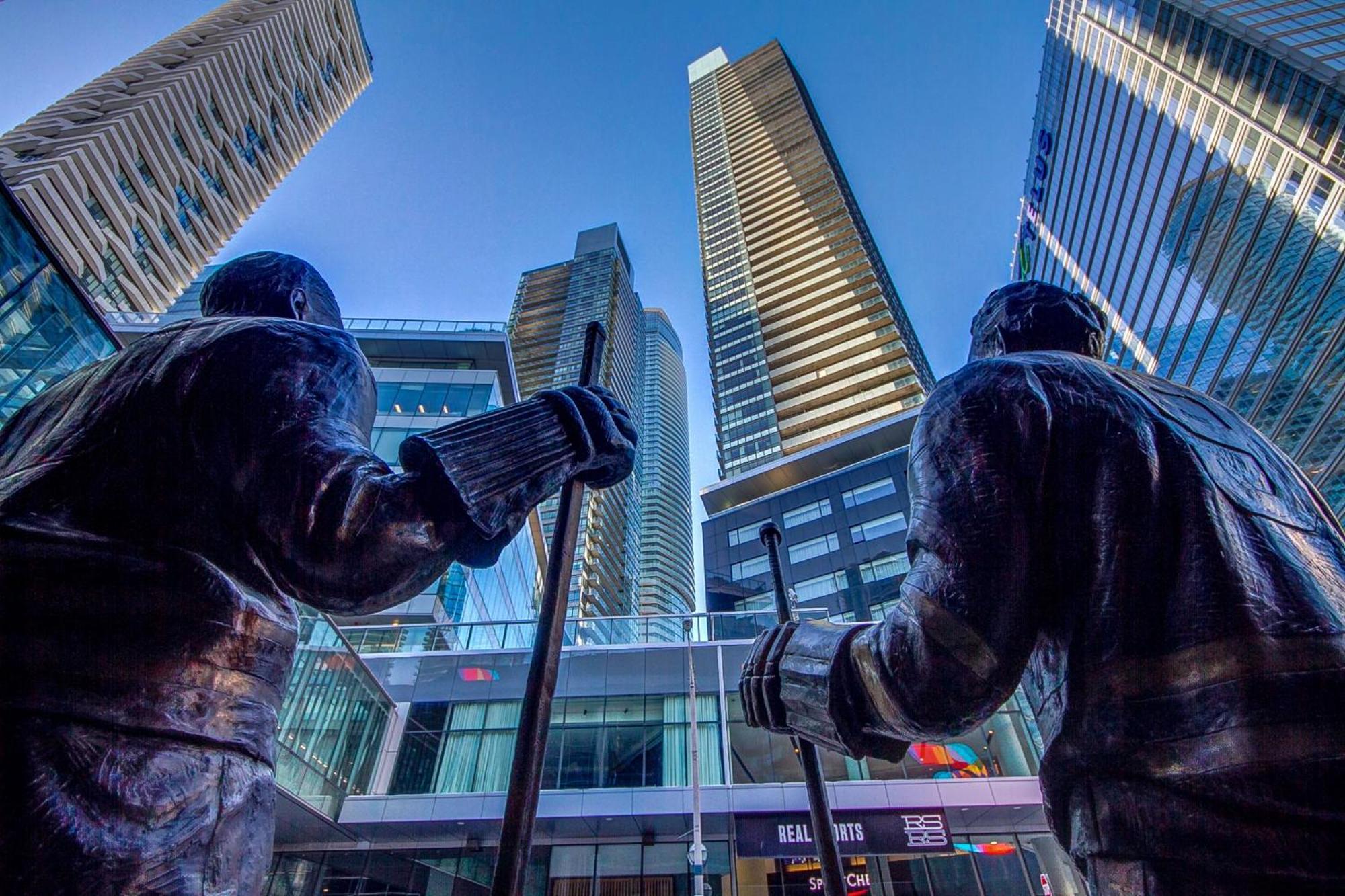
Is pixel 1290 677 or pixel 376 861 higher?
pixel 376 861

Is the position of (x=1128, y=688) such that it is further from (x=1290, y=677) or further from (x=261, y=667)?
(x=261, y=667)

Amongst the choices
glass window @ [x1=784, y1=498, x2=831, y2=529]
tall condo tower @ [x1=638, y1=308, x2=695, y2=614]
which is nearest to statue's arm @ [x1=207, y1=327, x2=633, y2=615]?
glass window @ [x1=784, y1=498, x2=831, y2=529]

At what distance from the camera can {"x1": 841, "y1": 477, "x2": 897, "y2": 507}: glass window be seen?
1609 inches

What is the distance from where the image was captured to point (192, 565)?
1303 mm

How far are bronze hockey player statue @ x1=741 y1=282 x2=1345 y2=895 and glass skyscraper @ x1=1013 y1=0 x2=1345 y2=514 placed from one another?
120 feet

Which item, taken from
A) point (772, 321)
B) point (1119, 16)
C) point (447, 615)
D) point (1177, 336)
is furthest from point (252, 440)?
point (772, 321)

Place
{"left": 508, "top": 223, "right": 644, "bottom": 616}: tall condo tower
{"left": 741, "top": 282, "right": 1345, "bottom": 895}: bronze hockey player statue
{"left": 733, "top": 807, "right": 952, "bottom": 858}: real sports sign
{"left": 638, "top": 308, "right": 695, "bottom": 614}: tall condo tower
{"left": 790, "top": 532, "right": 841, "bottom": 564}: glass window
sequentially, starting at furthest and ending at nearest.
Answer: {"left": 638, "top": 308, "right": 695, "bottom": 614}: tall condo tower → {"left": 508, "top": 223, "right": 644, "bottom": 616}: tall condo tower → {"left": 790, "top": 532, "right": 841, "bottom": 564}: glass window → {"left": 733, "top": 807, "right": 952, "bottom": 858}: real sports sign → {"left": 741, "top": 282, "right": 1345, "bottom": 895}: bronze hockey player statue

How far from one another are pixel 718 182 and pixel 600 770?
312ft

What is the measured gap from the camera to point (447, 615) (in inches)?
942

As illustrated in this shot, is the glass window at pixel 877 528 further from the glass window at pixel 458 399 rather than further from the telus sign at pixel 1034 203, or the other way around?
the telus sign at pixel 1034 203

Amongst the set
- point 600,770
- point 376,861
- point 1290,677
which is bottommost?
→ point 1290,677

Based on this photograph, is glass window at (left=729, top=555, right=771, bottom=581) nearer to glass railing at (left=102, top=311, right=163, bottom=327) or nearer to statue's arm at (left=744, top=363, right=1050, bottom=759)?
glass railing at (left=102, top=311, right=163, bottom=327)

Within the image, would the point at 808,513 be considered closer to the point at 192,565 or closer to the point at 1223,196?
the point at 1223,196

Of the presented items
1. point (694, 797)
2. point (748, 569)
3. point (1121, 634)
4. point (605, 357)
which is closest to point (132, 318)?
point (694, 797)
